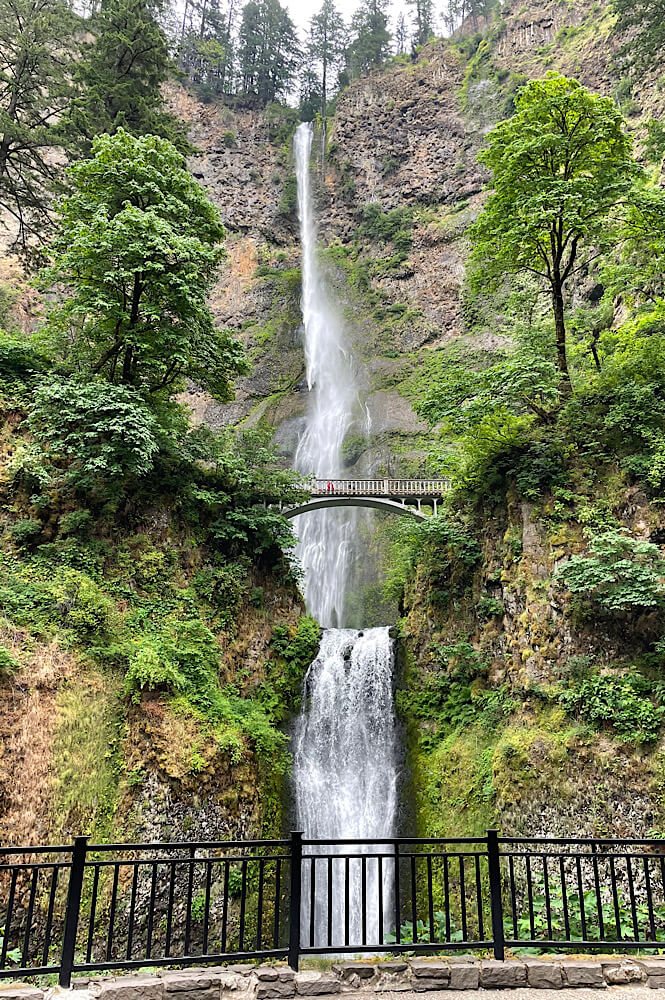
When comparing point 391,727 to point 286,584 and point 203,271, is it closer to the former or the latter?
point 286,584

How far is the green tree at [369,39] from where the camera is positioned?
48156 millimetres

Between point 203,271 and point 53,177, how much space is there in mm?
5891

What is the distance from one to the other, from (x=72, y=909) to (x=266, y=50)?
Result: 6414 cm

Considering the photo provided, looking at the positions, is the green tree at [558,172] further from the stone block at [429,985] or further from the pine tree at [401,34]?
the pine tree at [401,34]

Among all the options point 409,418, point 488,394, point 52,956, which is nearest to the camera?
point 52,956

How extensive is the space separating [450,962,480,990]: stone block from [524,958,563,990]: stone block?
429mm

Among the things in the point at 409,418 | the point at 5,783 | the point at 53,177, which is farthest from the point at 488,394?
the point at 409,418

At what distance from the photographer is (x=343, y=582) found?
27.2m

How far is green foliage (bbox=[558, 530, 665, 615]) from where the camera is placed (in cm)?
926

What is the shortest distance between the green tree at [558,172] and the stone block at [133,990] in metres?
11.7

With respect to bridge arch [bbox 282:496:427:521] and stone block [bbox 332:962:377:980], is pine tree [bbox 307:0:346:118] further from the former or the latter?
stone block [bbox 332:962:377:980]

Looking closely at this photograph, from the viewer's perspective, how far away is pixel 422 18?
54.8 m

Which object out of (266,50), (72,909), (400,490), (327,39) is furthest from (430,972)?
(327,39)

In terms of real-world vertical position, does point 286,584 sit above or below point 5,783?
above
